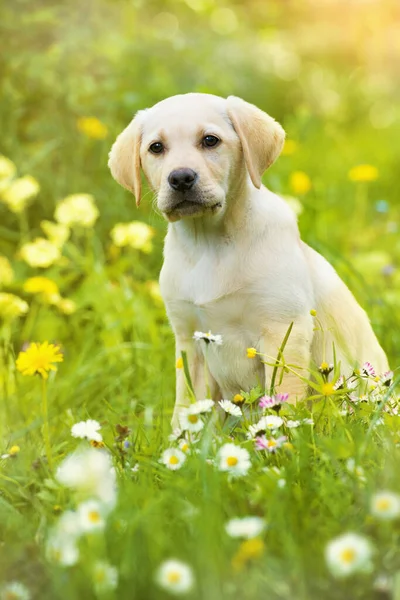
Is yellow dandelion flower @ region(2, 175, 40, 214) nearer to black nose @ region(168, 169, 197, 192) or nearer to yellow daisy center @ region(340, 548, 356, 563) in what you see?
black nose @ region(168, 169, 197, 192)

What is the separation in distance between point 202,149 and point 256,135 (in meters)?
0.20

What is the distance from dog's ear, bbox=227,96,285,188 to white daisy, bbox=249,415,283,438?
938mm

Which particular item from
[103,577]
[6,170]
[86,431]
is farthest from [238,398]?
[6,170]

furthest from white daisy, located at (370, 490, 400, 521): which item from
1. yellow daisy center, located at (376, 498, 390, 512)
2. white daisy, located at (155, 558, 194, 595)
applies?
white daisy, located at (155, 558, 194, 595)

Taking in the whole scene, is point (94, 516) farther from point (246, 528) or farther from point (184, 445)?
point (184, 445)

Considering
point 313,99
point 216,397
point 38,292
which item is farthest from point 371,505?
point 313,99

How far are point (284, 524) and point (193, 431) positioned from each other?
43 centimetres

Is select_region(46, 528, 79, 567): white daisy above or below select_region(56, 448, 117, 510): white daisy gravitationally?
below

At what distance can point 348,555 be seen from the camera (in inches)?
59.1

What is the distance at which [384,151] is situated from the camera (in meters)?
6.84

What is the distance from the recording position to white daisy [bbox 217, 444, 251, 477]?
1987 millimetres

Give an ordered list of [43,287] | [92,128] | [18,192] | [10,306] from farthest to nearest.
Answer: [92,128] < [18,192] < [43,287] < [10,306]

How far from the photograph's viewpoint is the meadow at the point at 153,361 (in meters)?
1.71

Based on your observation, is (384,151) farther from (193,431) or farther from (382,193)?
(193,431)
